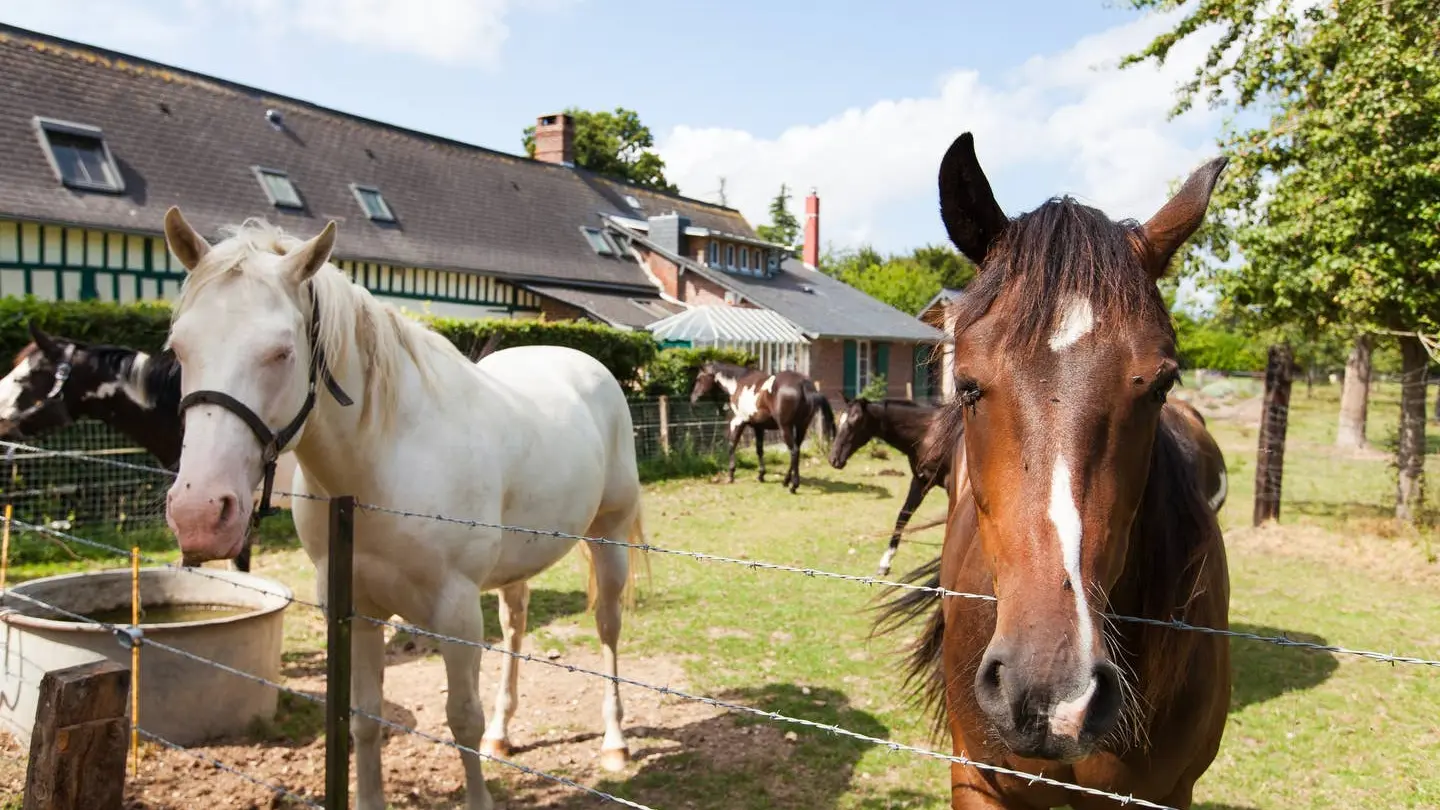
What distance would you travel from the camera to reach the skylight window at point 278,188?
1697 centimetres

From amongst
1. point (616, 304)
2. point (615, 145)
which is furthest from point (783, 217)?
point (616, 304)

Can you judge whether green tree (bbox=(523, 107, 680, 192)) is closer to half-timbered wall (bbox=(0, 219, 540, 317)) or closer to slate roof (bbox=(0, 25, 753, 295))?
slate roof (bbox=(0, 25, 753, 295))

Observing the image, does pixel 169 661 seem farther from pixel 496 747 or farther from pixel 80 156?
pixel 80 156

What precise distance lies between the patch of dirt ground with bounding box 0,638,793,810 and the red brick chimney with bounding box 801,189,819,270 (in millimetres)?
29593

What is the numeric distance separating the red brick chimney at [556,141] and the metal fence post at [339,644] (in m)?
27.5

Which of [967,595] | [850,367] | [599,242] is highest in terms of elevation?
[599,242]

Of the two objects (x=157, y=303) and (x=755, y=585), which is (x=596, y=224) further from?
(x=755, y=585)

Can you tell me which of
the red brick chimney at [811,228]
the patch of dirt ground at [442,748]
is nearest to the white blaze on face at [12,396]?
the patch of dirt ground at [442,748]

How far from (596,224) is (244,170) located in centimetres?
1005

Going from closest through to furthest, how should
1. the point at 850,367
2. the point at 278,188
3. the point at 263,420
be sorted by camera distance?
the point at 263,420 → the point at 278,188 → the point at 850,367

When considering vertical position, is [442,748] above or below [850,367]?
below

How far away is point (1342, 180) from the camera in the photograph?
811 centimetres

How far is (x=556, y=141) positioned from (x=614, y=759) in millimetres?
27175

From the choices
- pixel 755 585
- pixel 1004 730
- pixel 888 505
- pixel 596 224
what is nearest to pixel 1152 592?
pixel 1004 730
